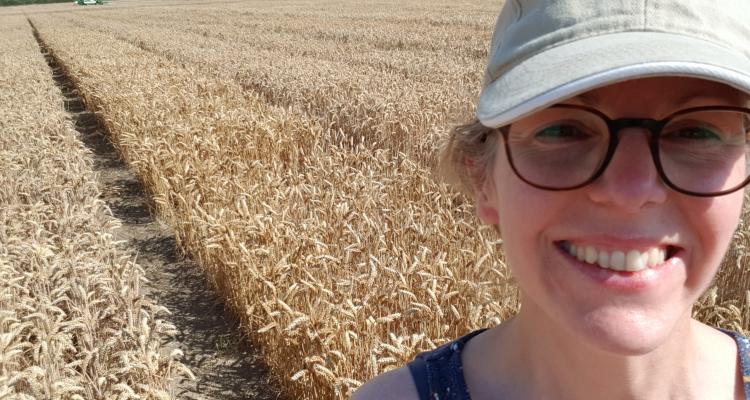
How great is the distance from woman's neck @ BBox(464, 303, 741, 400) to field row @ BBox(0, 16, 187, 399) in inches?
76.1

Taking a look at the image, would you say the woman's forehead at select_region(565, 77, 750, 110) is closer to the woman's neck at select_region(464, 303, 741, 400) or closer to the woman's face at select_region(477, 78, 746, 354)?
the woman's face at select_region(477, 78, 746, 354)

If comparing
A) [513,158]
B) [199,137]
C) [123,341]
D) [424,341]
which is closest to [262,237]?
[123,341]

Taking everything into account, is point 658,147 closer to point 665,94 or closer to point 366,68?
point 665,94

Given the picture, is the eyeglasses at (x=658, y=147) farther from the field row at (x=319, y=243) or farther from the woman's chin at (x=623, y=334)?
the field row at (x=319, y=243)

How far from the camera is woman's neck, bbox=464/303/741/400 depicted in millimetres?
1061

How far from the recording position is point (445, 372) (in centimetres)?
117

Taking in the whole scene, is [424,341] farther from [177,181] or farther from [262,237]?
[177,181]

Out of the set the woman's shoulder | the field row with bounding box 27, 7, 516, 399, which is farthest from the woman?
the field row with bounding box 27, 7, 516, 399

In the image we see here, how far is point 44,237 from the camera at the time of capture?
4.59 meters

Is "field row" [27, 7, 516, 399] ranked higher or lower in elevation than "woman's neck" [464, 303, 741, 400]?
lower

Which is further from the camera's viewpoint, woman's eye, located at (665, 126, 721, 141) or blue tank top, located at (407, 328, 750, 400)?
blue tank top, located at (407, 328, 750, 400)

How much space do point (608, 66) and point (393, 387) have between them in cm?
63

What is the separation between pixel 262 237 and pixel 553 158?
3578mm

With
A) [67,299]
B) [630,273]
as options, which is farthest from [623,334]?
[67,299]
